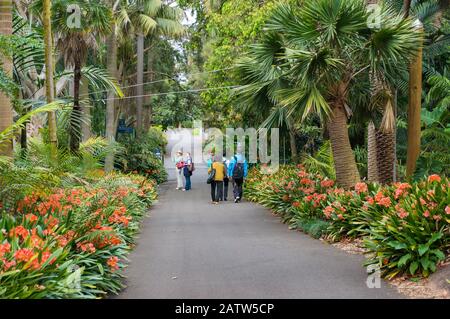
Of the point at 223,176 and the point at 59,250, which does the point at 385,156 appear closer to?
the point at 223,176

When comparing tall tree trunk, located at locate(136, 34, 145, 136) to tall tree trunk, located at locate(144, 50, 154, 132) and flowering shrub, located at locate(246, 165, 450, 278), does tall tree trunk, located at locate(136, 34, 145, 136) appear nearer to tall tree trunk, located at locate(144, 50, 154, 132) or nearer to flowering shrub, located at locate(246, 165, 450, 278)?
tall tree trunk, located at locate(144, 50, 154, 132)

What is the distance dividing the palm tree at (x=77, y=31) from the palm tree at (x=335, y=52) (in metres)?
4.18

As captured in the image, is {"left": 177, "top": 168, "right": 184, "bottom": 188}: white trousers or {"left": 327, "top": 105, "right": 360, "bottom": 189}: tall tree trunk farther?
{"left": 177, "top": 168, "right": 184, "bottom": 188}: white trousers

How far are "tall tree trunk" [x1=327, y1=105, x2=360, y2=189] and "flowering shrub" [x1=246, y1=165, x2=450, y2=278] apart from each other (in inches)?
12.4

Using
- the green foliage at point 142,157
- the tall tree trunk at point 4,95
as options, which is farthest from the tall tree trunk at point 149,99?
the tall tree trunk at point 4,95

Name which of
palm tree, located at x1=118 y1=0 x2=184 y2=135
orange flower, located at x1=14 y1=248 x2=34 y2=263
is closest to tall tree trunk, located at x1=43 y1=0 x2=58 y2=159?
orange flower, located at x1=14 y1=248 x2=34 y2=263

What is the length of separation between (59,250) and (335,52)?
795 cm

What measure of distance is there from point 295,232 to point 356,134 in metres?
10.1

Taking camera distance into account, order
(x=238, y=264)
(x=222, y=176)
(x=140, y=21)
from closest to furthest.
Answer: (x=238, y=264), (x=222, y=176), (x=140, y=21)

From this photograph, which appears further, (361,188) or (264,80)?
(264,80)

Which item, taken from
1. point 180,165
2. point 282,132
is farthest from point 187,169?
point 282,132

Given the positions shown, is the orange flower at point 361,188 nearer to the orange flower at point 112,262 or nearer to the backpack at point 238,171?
the orange flower at point 112,262

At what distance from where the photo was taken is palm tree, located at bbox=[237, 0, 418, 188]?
37.5ft

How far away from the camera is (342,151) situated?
13023 millimetres
